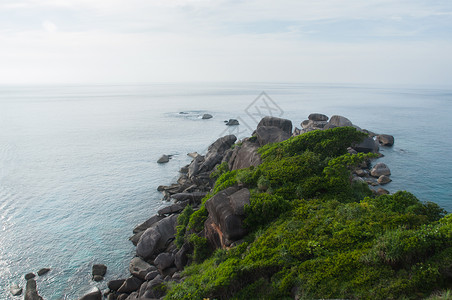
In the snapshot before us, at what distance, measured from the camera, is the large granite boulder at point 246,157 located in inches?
1118

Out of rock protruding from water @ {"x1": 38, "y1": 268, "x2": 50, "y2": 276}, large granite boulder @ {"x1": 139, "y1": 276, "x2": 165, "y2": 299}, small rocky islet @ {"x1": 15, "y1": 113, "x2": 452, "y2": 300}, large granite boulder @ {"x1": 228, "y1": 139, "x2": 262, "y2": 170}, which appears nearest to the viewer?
small rocky islet @ {"x1": 15, "y1": 113, "x2": 452, "y2": 300}

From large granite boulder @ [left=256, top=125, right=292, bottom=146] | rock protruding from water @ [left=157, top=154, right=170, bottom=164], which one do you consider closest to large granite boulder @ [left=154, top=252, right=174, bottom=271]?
large granite boulder @ [left=256, top=125, right=292, bottom=146]

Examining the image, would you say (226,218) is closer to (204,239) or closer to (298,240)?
(204,239)

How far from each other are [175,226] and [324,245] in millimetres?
15142

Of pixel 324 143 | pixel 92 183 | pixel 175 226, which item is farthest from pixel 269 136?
pixel 92 183

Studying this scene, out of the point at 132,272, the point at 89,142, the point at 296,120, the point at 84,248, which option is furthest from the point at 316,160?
the point at 296,120

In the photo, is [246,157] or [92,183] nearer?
[246,157]

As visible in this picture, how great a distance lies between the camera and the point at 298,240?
547 inches

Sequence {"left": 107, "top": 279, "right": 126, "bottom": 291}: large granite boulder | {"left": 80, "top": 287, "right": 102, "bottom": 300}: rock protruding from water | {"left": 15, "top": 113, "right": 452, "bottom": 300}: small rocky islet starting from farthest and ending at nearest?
{"left": 107, "top": 279, "right": 126, "bottom": 291}: large granite boulder
{"left": 80, "top": 287, "right": 102, "bottom": 300}: rock protruding from water
{"left": 15, "top": 113, "right": 452, "bottom": 300}: small rocky islet

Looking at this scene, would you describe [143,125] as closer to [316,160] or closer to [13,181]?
[13,181]

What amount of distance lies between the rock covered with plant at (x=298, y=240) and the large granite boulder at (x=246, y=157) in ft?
1.15

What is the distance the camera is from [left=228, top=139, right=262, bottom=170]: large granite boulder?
2839 centimetres

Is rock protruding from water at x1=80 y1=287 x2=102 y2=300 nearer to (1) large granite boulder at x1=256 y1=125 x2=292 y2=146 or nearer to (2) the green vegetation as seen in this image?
(2) the green vegetation

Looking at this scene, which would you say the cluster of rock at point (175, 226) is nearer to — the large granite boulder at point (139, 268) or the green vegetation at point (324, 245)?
the large granite boulder at point (139, 268)
